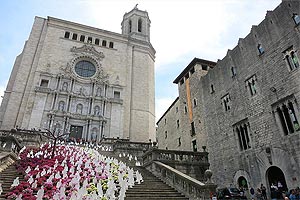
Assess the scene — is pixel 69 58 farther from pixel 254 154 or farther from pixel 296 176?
pixel 296 176

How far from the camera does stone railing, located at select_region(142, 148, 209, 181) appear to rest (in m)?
13.7

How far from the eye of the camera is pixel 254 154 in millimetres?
14141

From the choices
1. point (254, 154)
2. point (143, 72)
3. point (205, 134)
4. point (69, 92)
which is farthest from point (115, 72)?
point (254, 154)

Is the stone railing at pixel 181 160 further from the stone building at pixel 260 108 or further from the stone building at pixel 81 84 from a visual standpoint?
the stone building at pixel 81 84

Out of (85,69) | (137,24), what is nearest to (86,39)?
(85,69)

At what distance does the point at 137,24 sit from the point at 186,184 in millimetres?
42697

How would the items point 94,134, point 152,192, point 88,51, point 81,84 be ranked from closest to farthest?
1. point 152,192
2. point 94,134
3. point 81,84
4. point 88,51

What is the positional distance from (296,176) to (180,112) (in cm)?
1656

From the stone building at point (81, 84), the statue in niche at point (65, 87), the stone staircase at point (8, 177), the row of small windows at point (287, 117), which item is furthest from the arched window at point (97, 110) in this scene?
the row of small windows at point (287, 117)

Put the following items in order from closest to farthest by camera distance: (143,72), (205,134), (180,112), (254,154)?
(254,154) → (205,134) → (180,112) → (143,72)

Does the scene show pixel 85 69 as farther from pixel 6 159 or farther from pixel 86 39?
pixel 6 159

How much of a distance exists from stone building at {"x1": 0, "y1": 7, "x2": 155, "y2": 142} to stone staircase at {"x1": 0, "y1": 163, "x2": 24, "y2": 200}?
68.0 feet

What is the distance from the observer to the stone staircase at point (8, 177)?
24.7 ft

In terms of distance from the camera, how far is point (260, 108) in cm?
1434
